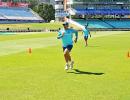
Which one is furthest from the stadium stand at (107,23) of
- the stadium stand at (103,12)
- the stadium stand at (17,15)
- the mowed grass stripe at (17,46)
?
the mowed grass stripe at (17,46)

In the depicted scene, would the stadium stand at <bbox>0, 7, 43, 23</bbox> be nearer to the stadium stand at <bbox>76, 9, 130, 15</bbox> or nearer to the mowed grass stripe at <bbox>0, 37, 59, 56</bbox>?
the stadium stand at <bbox>76, 9, 130, 15</bbox>

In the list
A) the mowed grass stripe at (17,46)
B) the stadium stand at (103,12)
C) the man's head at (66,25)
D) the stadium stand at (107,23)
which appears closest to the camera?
the man's head at (66,25)

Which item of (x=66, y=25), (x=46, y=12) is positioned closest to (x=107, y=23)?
(x=46, y=12)

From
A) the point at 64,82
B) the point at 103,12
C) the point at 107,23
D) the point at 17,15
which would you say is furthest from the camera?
the point at 17,15

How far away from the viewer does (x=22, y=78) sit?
15.4 metres

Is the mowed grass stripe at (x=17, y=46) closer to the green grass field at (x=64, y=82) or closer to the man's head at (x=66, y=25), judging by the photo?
the green grass field at (x=64, y=82)

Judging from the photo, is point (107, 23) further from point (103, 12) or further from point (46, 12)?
point (46, 12)

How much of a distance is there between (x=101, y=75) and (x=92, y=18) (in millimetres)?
119783

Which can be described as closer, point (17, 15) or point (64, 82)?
point (64, 82)

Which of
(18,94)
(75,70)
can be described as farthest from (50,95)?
(75,70)

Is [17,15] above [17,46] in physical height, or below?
below

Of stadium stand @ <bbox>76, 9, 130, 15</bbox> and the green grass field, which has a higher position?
the green grass field

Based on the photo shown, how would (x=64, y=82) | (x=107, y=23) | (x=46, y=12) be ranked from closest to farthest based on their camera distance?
A: (x=64, y=82), (x=107, y=23), (x=46, y=12)

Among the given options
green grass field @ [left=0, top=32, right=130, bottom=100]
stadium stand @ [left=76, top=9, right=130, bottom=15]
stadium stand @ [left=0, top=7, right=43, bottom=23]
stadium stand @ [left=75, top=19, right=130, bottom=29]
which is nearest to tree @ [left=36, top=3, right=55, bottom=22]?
stadium stand @ [left=0, top=7, right=43, bottom=23]
